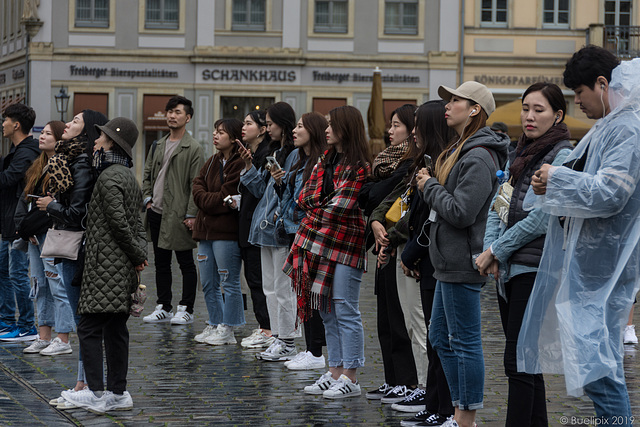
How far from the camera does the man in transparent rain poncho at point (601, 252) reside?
431 centimetres

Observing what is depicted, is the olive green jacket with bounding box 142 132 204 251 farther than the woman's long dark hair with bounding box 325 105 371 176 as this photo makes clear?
Yes

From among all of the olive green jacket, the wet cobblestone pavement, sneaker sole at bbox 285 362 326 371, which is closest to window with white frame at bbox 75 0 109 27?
the olive green jacket

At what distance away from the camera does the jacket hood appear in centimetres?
570

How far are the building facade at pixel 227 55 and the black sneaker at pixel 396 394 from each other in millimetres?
28512

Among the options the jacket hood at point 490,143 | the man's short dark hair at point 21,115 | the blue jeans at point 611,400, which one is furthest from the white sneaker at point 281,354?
the blue jeans at point 611,400

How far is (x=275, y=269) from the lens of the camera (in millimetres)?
8883

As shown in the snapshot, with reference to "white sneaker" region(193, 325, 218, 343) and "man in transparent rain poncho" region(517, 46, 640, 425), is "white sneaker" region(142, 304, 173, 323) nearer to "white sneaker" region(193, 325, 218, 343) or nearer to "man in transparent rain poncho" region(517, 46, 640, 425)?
"white sneaker" region(193, 325, 218, 343)

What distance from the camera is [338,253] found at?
283 inches

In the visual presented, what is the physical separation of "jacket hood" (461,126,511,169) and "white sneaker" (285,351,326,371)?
3076mm

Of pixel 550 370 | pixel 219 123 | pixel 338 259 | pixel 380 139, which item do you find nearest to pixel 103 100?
pixel 380 139

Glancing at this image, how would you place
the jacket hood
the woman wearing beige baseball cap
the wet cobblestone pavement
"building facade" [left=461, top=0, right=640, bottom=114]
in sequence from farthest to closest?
"building facade" [left=461, top=0, right=640, bottom=114], the wet cobblestone pavement, the jacket hood, the woman wearing beige baseball cap

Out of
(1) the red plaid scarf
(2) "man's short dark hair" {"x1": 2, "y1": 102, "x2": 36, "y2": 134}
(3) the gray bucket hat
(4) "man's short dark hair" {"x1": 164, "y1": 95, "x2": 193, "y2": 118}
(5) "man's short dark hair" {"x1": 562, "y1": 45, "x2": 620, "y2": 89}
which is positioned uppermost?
(4) "man's short dark hair" {"x1": 164, "y1": 95, "x2": 193, "y2": 118}

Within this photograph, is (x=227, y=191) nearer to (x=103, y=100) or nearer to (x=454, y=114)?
(x=454, y=114)

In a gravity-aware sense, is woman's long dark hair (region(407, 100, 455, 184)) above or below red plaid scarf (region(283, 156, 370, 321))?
above
